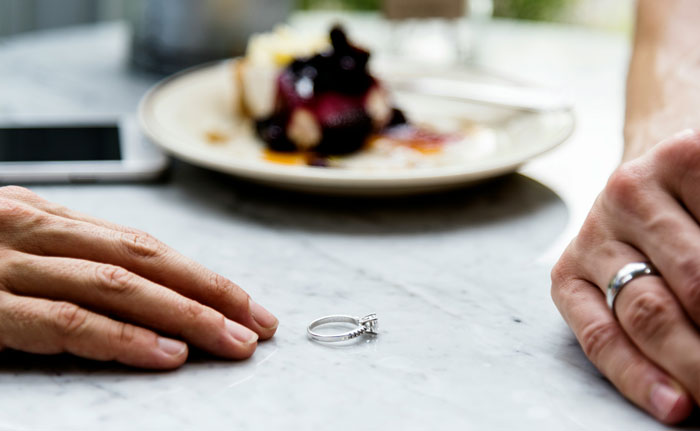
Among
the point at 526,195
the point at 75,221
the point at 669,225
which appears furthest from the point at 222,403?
the point at 526,195

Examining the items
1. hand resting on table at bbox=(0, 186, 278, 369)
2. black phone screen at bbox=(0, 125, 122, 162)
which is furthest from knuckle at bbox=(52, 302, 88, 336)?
black phone screen at bbox=(0, 125, 122, 162)

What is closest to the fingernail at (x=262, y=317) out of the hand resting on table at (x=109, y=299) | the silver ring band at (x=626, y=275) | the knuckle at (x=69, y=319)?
the hand resting on table at (x=109, y=299)

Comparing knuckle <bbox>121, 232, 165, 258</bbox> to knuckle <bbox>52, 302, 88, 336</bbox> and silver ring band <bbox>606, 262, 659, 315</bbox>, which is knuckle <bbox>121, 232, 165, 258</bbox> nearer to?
knuckle <bbox>52, 302, 88, 336</bbox>

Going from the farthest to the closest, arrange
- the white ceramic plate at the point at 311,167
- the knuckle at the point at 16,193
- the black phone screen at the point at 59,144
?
1. the black phone screen at the point at 59,144
2. the white ceramic plate at the point at 311,167
3. the knuckle at the point at 16,193

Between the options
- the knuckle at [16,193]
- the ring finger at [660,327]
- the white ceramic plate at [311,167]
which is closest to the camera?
the ring finger at [660,327]

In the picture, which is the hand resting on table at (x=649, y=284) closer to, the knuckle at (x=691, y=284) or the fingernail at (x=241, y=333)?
the knuckle at (x=691, y=284)

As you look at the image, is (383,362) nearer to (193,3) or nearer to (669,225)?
(669,225)
